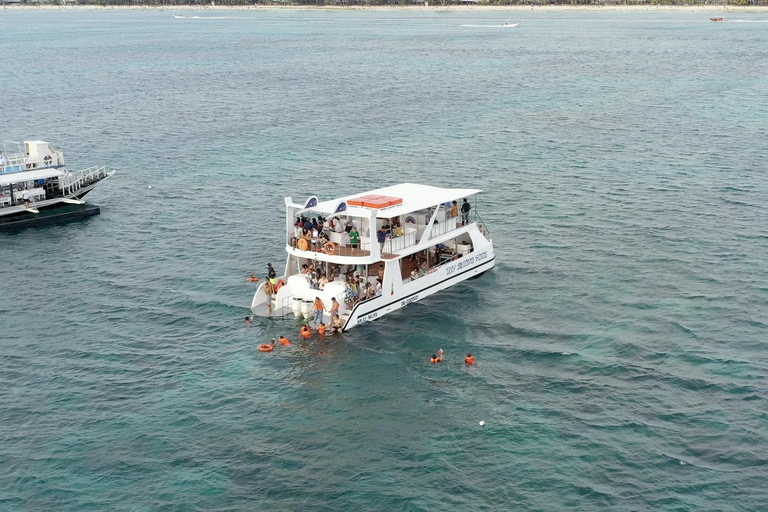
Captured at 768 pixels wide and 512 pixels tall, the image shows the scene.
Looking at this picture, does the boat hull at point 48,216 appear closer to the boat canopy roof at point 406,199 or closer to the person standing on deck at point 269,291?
the boat canopy roof at point 406,199

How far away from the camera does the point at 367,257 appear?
1784 inches

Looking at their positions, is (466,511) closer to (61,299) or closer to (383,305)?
(383,305)

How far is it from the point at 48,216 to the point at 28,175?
3.66m

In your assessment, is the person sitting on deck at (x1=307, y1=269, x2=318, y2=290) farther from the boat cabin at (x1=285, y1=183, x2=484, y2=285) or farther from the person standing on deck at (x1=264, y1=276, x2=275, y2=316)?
the person standing on deck at (x1=264, y1=276, x2=275, y2=316)

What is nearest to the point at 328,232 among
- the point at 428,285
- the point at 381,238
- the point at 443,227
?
the point at 381,238

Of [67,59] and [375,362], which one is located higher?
[67,59]

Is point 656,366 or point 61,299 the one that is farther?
point 61,299

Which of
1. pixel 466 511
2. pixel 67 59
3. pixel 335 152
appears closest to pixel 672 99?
pixel 335 152

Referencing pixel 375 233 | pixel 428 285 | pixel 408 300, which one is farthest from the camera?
pixel 428 285

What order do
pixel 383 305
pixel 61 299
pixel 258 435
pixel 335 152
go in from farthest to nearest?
pixel 335 152, pixel 61 299, pixel 383 305, pixel 258 435

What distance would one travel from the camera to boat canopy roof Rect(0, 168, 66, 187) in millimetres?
65856

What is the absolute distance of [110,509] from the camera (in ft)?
100

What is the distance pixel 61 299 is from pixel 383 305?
19.6m

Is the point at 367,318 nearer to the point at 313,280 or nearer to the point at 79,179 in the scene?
the point at 313,280
